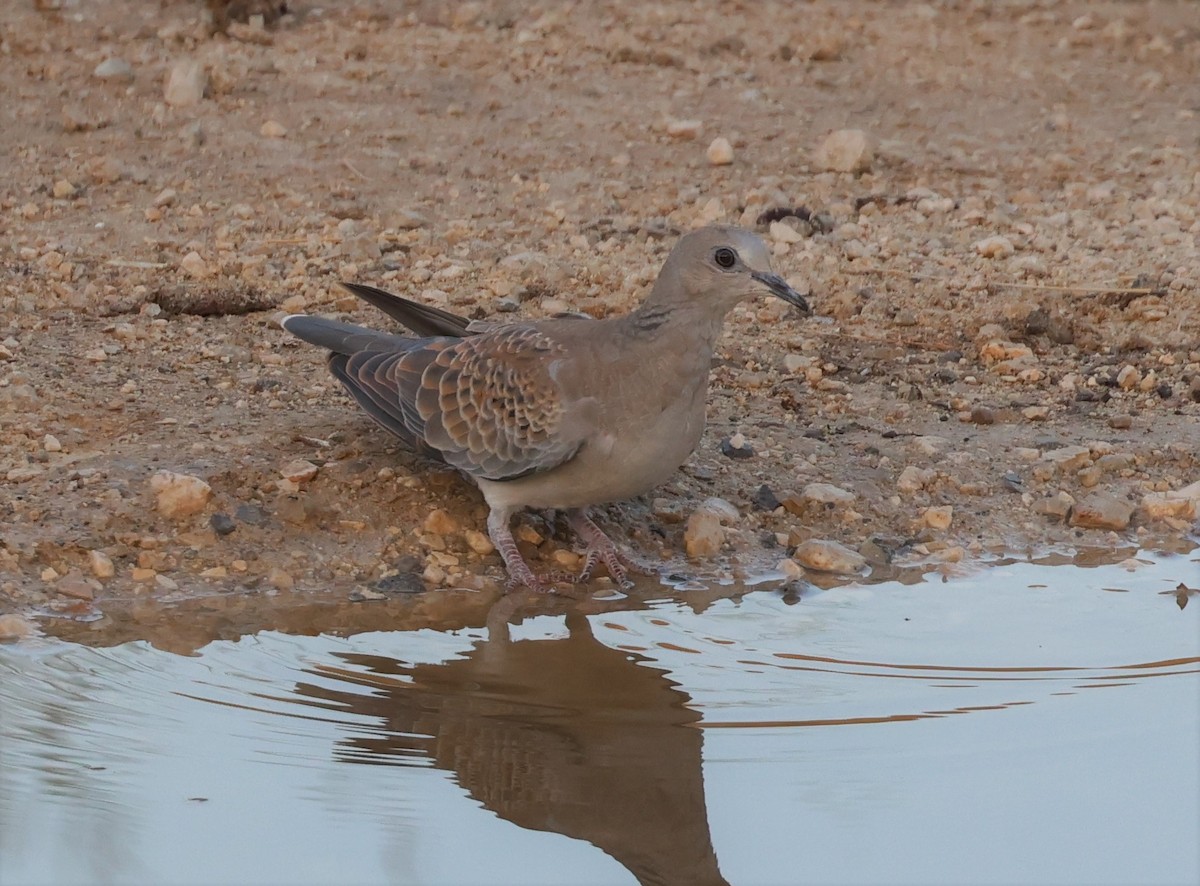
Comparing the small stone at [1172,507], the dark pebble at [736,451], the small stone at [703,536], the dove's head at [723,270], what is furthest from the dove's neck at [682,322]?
the small stone at [1172,507]

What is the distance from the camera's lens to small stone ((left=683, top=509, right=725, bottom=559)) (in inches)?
198

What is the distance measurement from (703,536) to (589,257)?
6.54 ft

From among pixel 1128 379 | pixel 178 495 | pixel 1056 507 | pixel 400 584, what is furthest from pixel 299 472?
pixel 1128 379

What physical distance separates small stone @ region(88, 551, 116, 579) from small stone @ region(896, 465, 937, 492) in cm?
227

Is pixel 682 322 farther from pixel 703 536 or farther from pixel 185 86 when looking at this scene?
pixel 185 86

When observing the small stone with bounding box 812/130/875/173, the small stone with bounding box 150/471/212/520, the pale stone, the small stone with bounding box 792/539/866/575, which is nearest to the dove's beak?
the small stone with bounding box 792/539/866/575

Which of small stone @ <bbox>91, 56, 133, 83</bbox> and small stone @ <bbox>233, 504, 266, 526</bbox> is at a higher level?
small stone @ <bbox>91, 56, 133, 83</bbox>

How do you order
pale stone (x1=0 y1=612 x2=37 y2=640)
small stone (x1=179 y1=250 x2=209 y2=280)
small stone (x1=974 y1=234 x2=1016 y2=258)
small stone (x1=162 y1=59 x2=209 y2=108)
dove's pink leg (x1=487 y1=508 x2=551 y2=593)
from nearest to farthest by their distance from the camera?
1. pale stone (x1=0 y1=612 x2=37 y2=640)
2. dove's pink leg (x1=487 y1=508 x2=551 y2=593)
3. small stone (x1=179 y1=250 x2=209 y2=280)
4. small stone (x1=974 y1=234 x2=1016 y2=258)
5. small stone (x1=162 y1=59 x2=209 y2=108)

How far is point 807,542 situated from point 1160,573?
97 centimetres

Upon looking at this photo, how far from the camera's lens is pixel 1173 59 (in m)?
9.92

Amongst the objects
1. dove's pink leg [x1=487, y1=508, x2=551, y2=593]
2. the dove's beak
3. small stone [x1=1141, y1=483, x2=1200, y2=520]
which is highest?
the dove's beak

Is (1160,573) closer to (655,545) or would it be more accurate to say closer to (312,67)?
(655,545)

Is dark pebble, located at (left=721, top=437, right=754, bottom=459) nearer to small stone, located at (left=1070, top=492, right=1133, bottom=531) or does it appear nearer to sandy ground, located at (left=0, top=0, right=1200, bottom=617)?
sandy ground, located at (left=0, top=0, right=1200, bottom=617)

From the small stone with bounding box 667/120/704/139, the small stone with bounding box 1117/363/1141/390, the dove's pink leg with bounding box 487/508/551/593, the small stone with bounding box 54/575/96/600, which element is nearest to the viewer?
the small stone with bounding box 54/575/96/600
